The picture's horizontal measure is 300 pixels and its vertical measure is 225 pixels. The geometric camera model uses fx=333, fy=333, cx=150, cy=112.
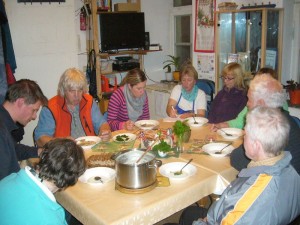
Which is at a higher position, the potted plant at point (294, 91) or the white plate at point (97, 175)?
the potted plant at point (294, 91)

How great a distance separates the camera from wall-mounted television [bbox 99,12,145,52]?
→ 4.46m

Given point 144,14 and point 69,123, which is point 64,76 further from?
point 144,14

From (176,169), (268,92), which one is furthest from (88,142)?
(268,92)

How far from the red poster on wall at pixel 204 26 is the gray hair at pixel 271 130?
318 centimetres

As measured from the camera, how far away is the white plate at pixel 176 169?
Answer: 68.4 inches

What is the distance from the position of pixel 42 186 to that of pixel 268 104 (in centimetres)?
137

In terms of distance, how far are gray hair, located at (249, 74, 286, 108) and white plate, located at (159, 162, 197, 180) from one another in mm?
606

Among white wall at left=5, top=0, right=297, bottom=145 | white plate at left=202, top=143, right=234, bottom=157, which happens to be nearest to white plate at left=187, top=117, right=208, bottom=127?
white plate at left=202, top=143, right=234, bottom=157

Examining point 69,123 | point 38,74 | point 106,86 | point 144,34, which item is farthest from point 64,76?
point 144,34

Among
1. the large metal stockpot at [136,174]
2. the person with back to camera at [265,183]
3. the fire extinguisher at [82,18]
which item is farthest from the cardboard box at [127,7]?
the person with back to camera at [265,183]

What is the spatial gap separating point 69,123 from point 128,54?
8.28 ft

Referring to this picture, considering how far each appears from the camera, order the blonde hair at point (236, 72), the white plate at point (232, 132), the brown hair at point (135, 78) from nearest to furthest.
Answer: the white plate at point (232, 132), the brown hair at point (135, 78), the blonde hair at point (236, 72)

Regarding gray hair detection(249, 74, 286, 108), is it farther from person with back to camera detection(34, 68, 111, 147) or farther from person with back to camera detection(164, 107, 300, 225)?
person with back to camera detection(34, 68, 111, 147)

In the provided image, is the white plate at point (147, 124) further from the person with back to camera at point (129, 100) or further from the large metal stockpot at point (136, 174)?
the large metal stockpot at point (136, 174)
